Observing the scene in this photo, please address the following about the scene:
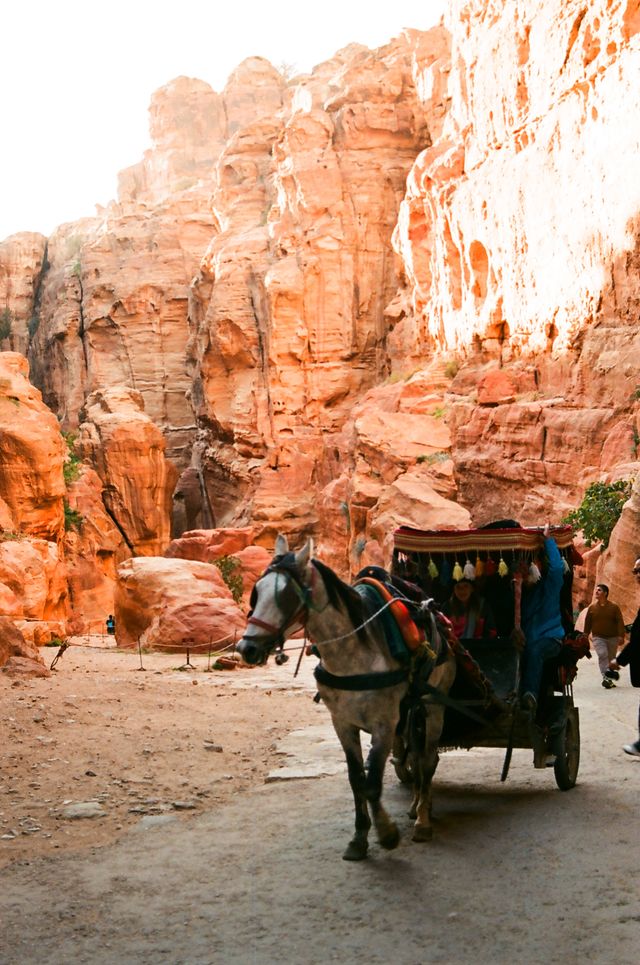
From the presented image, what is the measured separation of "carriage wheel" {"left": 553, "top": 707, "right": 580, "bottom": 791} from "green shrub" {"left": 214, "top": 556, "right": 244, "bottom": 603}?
26520mm

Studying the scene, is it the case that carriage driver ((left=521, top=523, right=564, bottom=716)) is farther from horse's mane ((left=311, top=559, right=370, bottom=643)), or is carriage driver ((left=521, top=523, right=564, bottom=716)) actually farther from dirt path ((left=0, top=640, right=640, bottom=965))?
horse's mane ((left=311, top=559, right=370, bottom=643))

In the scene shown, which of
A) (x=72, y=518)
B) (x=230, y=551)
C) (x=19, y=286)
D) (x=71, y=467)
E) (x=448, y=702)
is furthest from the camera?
(x=19, y=286)

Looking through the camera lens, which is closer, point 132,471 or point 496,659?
point 496,659

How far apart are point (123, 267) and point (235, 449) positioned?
19.2 meters

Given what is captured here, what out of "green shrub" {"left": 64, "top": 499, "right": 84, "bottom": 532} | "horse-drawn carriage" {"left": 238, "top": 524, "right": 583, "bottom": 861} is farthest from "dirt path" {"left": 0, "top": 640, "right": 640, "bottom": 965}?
"green shrub" {"left": 64, "top": 499, "right": 84, "bottom": 532}

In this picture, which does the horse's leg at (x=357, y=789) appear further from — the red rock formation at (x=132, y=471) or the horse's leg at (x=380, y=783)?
the red rock formation at (x=132, y=471)

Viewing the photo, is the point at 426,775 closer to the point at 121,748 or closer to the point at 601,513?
the point at 121,748

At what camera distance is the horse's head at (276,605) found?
558 centimetres

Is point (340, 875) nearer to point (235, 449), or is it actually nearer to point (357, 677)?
point (357, 677)

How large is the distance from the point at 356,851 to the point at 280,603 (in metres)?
1.64

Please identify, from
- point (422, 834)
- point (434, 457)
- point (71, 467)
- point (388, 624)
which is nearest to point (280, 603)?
point (388, 624)

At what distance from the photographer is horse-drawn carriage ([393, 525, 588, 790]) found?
280 inches

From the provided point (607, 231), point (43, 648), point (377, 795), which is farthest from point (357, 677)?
point (607, 231)

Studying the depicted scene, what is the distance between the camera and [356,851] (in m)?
5.84
